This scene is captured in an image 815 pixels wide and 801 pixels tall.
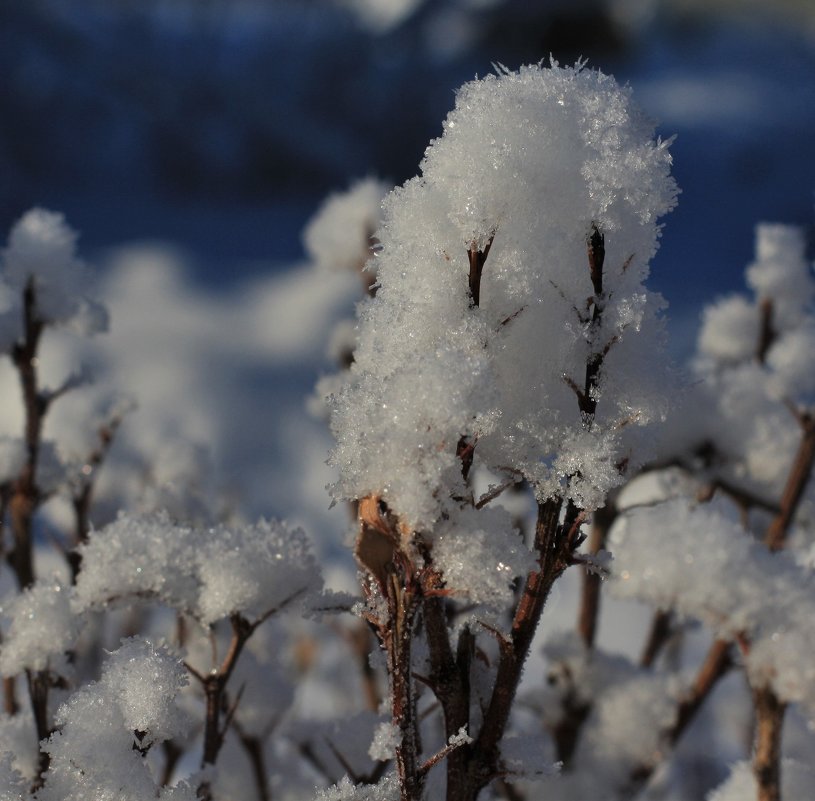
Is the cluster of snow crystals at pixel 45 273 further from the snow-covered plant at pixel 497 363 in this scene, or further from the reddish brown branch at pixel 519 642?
the reddish brown branch at pixel 519 642

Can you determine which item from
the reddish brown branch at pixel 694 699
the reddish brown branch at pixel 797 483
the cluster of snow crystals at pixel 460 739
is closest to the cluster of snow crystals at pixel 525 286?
the cluster of snow crystals at pixel 460 739

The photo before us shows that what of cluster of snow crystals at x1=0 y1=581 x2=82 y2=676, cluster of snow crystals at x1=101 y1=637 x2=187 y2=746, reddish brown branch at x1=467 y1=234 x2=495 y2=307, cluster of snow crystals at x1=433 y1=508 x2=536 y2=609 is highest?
A: reddish brown branch at x1=467 y1=234 x2=495 y2=307

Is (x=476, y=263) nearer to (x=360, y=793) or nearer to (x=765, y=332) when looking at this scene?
(x=360, y=793)

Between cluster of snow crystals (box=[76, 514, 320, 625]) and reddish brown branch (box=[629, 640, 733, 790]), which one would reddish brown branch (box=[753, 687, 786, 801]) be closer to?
reddish brown branch (box=[629, 640, 733, 790])

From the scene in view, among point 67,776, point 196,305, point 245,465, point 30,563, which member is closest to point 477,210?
point 67,776

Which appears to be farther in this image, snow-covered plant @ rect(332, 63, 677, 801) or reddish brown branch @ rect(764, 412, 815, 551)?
reddish brown branch @ rect(764, 412, 815, 551)

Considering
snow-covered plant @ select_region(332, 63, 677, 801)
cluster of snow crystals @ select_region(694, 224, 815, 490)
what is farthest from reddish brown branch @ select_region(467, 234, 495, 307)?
cluster of snow crystals @ select_region(694, 224, 815, 490)
